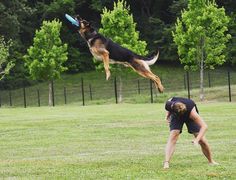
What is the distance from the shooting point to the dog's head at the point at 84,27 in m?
8.16

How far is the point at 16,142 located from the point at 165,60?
5438 centimetres

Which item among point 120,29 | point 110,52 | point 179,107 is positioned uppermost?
point 120,29

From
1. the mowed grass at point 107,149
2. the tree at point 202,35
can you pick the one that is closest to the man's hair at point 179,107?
the mowed grass at point 107,149

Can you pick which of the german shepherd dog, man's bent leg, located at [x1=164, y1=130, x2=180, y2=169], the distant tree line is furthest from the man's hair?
the distant tree line

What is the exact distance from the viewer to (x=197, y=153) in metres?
16.0

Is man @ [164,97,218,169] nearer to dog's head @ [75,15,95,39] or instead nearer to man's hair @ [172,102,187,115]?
man's hair @ [172,102,187,115]

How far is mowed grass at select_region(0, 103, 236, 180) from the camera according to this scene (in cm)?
1281

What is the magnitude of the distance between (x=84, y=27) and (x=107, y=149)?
32.1 feet

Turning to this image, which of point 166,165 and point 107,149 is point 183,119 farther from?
point 107,149

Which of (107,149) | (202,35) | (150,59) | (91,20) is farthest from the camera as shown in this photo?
(91,20)

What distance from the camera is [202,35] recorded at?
4425 centimetres

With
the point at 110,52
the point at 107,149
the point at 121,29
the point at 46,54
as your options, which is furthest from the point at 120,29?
the point at 110,52

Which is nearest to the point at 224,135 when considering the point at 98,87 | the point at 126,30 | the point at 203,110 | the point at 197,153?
the point at 197,153

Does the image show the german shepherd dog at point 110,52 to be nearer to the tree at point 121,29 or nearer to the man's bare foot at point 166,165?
the man's bare foot at point 166,165
